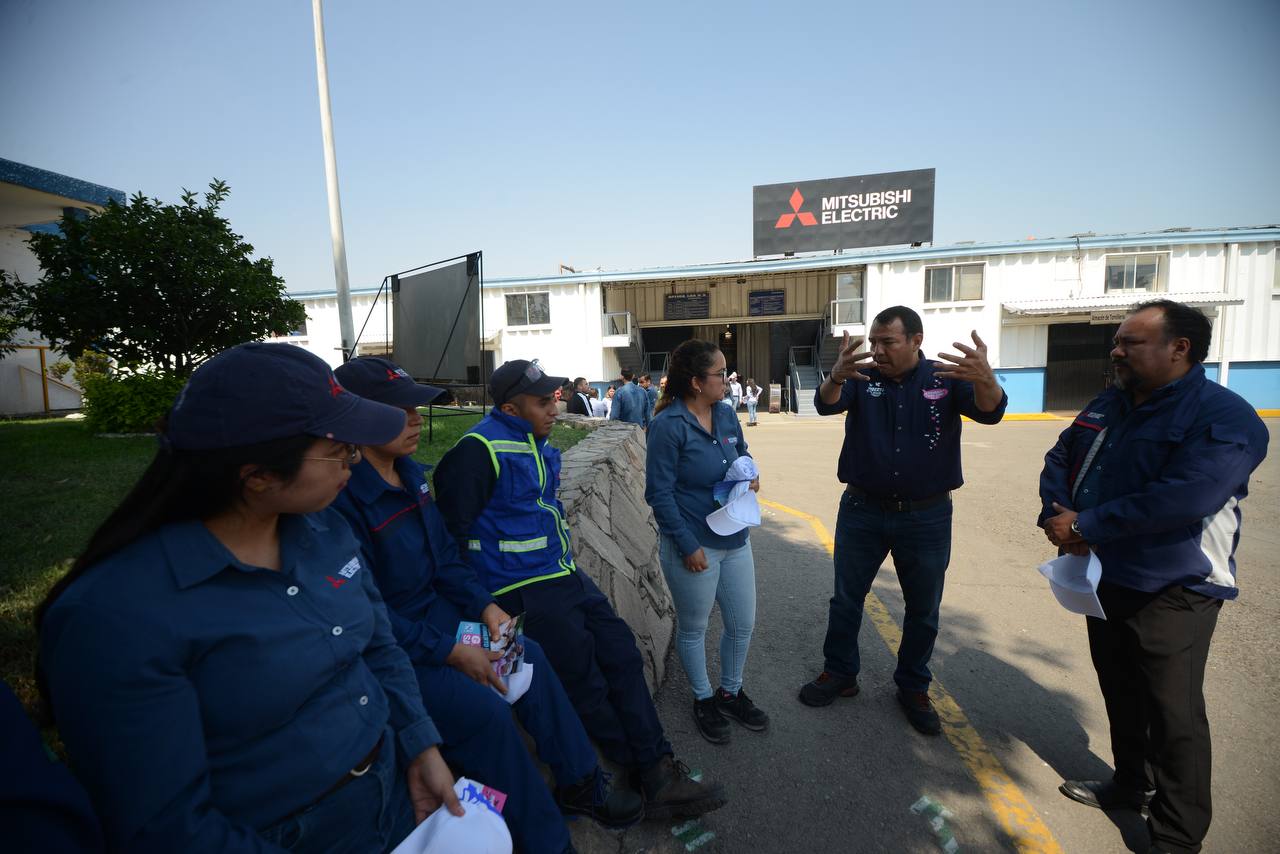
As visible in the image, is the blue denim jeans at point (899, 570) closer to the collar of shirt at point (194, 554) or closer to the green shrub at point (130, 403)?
the collar of shirt at point (194, 554)

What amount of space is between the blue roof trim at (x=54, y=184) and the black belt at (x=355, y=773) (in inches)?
571

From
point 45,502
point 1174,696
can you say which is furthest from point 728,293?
point 1174,696

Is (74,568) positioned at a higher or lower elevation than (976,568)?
higher

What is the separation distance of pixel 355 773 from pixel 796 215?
26.9 metres

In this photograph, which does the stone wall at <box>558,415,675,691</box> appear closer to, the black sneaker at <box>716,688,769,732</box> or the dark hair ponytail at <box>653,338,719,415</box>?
the black sneaker at <box>716,688,769,732</box>

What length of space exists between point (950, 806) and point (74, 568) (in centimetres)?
332

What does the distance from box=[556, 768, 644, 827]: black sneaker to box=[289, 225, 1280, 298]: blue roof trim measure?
74.8 ft

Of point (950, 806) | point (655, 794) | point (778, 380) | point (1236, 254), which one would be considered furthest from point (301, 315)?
point (1236, 254)

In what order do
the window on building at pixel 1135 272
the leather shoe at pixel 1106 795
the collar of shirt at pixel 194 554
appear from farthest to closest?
the window on building at pixel 1135 272
the leather shoe at pixel 1106 795
the collar of shirt at pixel 194 554

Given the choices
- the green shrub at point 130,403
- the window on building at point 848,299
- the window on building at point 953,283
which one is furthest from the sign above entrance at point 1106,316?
the green shrub at point 130,403

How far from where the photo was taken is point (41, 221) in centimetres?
1513

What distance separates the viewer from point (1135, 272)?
2169 centimetres

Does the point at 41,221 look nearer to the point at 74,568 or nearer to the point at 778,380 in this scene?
the point at 74,568

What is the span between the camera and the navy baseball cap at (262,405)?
1348mm
